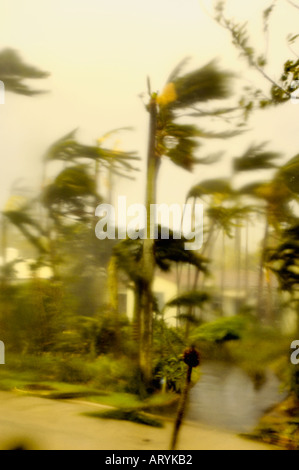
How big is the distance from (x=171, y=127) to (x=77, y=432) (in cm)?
145

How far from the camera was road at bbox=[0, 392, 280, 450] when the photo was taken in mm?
2178

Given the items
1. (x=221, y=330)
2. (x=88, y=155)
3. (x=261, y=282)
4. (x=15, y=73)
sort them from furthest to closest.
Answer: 1. (x=15, y=73)
2. (x=88, y=155)
3. (x=261, y=282)
4. (x=221, y=330)

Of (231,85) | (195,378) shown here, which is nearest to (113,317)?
(195,378)

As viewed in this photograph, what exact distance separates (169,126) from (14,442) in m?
1.65

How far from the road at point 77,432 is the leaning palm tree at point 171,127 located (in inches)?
11.3

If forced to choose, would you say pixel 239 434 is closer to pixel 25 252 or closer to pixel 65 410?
pixel 65 410

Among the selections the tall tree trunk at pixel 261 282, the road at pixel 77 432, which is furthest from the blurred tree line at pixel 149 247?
the road at pixel 77 432

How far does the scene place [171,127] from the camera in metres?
2.27

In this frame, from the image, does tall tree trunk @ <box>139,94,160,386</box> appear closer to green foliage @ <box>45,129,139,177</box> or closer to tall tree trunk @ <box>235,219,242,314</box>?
green foliage @ <box>45,129,139,177</box>

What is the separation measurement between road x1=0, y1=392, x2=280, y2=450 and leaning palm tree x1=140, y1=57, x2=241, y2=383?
288 mm

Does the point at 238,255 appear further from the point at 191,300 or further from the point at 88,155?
the point at 88,155

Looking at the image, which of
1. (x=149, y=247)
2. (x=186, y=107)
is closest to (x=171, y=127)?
(x=186, y=107)

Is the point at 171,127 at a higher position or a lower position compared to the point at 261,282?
higher
